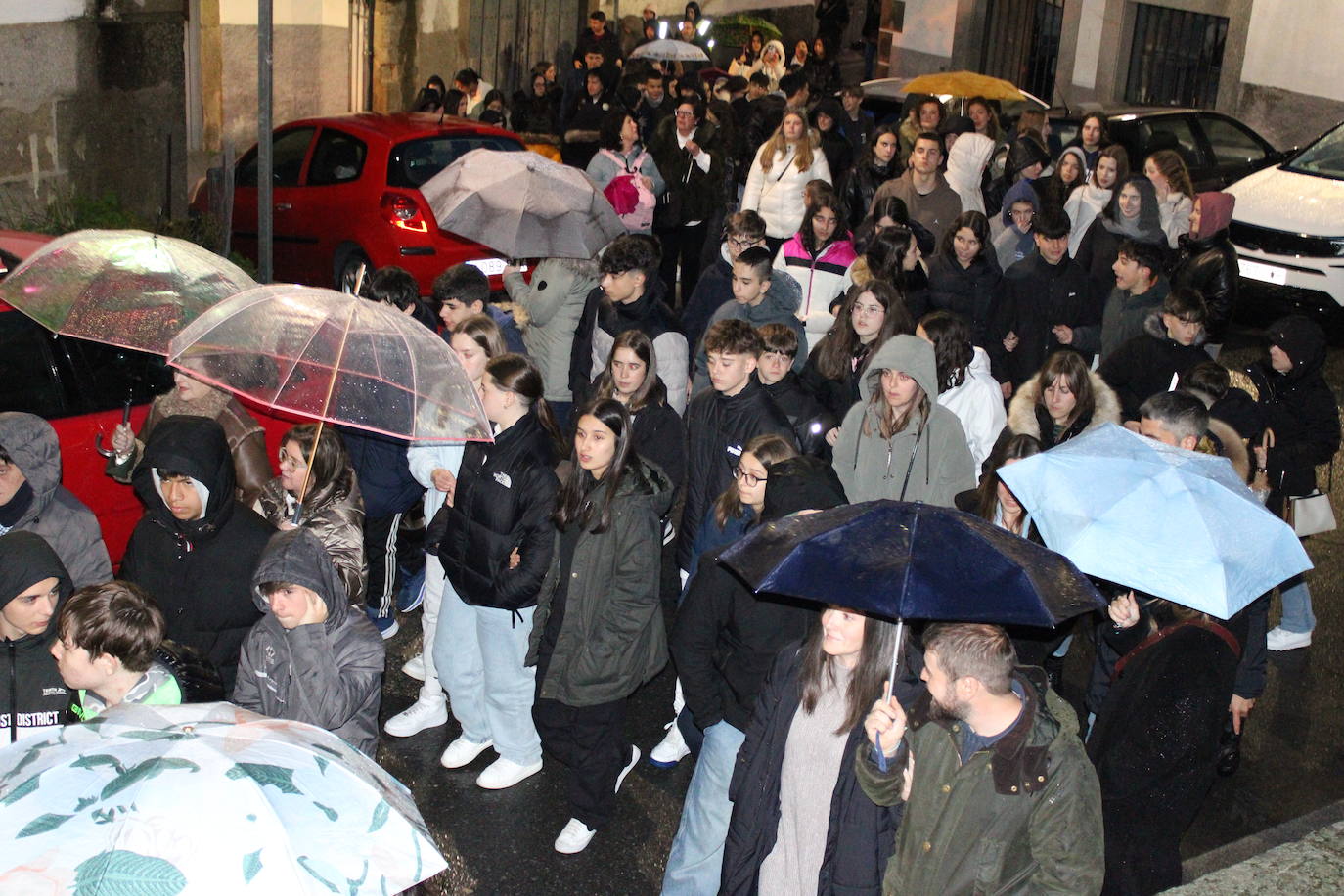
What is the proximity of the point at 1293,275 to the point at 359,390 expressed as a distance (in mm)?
10810

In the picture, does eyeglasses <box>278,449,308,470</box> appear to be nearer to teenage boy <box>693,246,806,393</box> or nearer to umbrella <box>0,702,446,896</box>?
teenage boy <box>693,246,806,393</box>

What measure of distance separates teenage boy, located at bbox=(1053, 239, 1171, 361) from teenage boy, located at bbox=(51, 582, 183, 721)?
6507 mm

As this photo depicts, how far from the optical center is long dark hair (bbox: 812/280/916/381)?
24.8ft

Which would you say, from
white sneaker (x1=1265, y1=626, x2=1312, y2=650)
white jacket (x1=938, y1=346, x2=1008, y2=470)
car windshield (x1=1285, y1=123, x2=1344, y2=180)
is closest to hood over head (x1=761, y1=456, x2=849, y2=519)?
white jacket (x1=938, y1=346, x2=1008, y2=470)

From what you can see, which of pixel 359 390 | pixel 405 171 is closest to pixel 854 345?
pixel 359 390

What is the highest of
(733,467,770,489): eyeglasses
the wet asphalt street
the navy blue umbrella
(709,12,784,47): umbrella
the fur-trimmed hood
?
(709,12,784,47): umbrella

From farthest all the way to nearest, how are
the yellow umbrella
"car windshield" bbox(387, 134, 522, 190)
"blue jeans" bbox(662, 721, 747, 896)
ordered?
the yellow umbrella
"car windshield" bbox(387, 134, 522, 190)
"blue jeans" bbox(662, 721, 747, 896)

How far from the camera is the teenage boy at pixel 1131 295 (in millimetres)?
9023

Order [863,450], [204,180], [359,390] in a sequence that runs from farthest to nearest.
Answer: [204,180] < [863,450] < [359,390]

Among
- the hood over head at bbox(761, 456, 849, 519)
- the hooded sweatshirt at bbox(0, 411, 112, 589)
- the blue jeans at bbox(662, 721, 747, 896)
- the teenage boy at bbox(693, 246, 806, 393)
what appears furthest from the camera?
the teenage boy at bbox(693, 246, 806, 393)

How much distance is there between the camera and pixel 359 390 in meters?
5.20

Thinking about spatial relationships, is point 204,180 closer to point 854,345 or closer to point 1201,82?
point 854,345

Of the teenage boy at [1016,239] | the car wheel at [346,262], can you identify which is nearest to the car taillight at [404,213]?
the car wheel at [346,262]

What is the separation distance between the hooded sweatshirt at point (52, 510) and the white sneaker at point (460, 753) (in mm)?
1612
